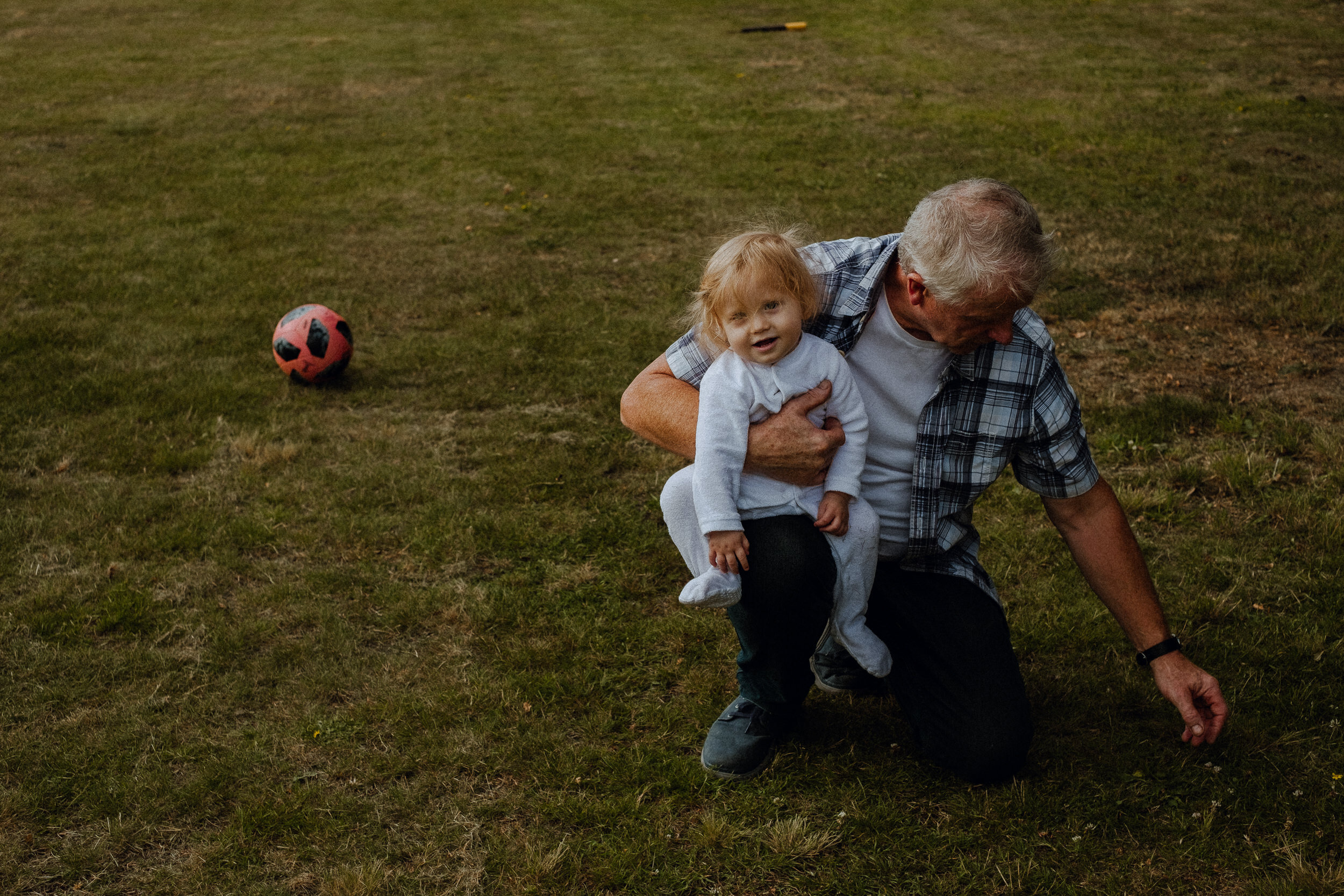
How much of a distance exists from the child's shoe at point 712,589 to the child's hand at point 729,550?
0.02m

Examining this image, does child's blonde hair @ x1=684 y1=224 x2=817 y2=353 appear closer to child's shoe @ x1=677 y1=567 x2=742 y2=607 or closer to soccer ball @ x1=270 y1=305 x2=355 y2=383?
child's shoe @ x1=677 y1=567 x2=742 y2=607

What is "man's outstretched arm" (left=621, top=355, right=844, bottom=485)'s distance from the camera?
104 inches

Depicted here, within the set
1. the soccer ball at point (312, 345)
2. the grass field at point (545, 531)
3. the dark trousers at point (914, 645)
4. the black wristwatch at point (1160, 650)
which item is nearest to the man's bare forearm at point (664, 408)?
the dark trousers at point (914, 645)

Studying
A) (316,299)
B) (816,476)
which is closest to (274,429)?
(316,299)

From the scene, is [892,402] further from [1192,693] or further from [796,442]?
[1192,693]

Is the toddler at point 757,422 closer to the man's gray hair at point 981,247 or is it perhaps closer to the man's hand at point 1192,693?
the man's gray hair at point 981,247

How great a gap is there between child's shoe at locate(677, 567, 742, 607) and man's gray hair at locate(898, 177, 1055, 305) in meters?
0.86

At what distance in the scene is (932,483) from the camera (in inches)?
111

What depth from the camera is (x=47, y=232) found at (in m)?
7.64

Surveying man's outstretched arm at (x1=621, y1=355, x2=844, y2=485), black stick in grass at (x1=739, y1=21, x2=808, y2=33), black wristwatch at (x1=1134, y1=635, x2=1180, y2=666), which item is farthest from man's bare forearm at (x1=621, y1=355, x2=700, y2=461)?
black stick in grass at (x1=739, y1=21, x2=808, y2=33)

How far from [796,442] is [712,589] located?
16.5 inches

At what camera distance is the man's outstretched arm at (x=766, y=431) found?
2.65m

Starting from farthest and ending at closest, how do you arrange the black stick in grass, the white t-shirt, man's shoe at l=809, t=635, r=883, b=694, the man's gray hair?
the black stick in grass < man's shoe at l=809, t=635, r=883, b=694 < the white t-shirt < the man's gray hair

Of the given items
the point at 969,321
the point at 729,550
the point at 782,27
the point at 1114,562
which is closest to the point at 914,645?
the point at 1114,562
